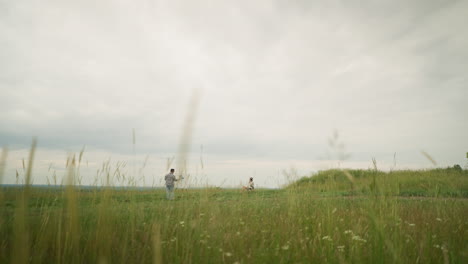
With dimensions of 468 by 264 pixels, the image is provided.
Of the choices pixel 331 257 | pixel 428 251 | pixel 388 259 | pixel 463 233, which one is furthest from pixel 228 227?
pixel 463 233

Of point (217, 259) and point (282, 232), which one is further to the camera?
point (282, 232)

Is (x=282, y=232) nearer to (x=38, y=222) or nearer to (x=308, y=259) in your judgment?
(x=308, y=259)

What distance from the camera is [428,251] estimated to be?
9.44 feet

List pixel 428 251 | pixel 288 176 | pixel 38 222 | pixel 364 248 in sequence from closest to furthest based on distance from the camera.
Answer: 1. pixel 428 251
2. pixel 364 248
3. pixel 38 222
4. pixel 288 176

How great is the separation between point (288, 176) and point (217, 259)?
3423 mm

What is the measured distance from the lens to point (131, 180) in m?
4.11

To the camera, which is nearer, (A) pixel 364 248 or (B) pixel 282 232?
(A) pixel 364 248

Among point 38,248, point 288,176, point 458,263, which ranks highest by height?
point 288,176

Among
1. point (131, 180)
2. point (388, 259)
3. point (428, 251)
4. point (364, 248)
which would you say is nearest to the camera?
point (388, 259)

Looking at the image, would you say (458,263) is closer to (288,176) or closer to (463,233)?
(463,233)

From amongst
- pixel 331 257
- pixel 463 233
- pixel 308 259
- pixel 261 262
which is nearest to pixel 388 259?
pixel 331 257

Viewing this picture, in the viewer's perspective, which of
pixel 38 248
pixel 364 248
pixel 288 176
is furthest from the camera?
pixel 288 176

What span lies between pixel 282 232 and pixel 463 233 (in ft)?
9.06

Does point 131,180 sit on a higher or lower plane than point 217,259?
higher
